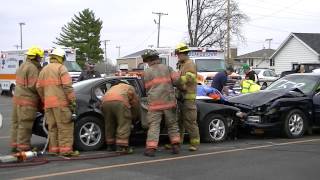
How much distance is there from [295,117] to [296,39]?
141ft

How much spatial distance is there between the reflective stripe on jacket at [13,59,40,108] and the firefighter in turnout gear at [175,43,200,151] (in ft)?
8.15

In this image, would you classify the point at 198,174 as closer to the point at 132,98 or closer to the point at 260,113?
the point at 132,98

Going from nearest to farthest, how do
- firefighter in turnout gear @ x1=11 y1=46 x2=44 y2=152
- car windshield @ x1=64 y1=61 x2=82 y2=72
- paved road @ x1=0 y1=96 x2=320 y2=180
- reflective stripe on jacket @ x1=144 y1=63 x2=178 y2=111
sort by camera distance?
paved road @ x1=0 y1=96 x2=320 y2=180 < reflective stripe on jacket @ x1=144 y1=63 x2=178 y2=111 < firefighter in turnout gear @ x1=11 y1=46 x2=44 y2=152 < car windshield @ x1=64 y1=61 x2=82 y2=72

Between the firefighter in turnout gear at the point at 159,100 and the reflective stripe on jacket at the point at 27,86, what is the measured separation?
6.26ft

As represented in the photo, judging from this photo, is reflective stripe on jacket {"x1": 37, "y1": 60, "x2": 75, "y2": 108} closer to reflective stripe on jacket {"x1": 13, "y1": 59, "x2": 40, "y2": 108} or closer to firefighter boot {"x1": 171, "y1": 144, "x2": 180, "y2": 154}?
reflective stripe on jacket {"x1": 13, "y1": 59, "x2": 40, "y2": 108}

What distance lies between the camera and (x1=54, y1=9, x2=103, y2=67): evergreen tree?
7844 centimetres

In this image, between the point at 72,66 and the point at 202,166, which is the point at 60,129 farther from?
the point at 72,66

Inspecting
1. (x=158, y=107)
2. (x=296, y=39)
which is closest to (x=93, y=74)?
(x=158, y=107)

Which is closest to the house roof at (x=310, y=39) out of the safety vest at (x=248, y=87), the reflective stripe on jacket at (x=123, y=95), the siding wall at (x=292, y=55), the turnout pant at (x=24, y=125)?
the siding wall at (x=292, y=55)

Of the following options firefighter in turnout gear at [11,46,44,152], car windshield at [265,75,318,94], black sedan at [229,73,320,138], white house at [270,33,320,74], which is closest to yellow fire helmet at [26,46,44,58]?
firefighter in turnout gear at [11,46,44,152]

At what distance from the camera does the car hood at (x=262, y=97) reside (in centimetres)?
1180

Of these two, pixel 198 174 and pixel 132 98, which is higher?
pixel 132 98

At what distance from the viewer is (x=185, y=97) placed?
33.0ft

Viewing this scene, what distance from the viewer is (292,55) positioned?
53.9 m
